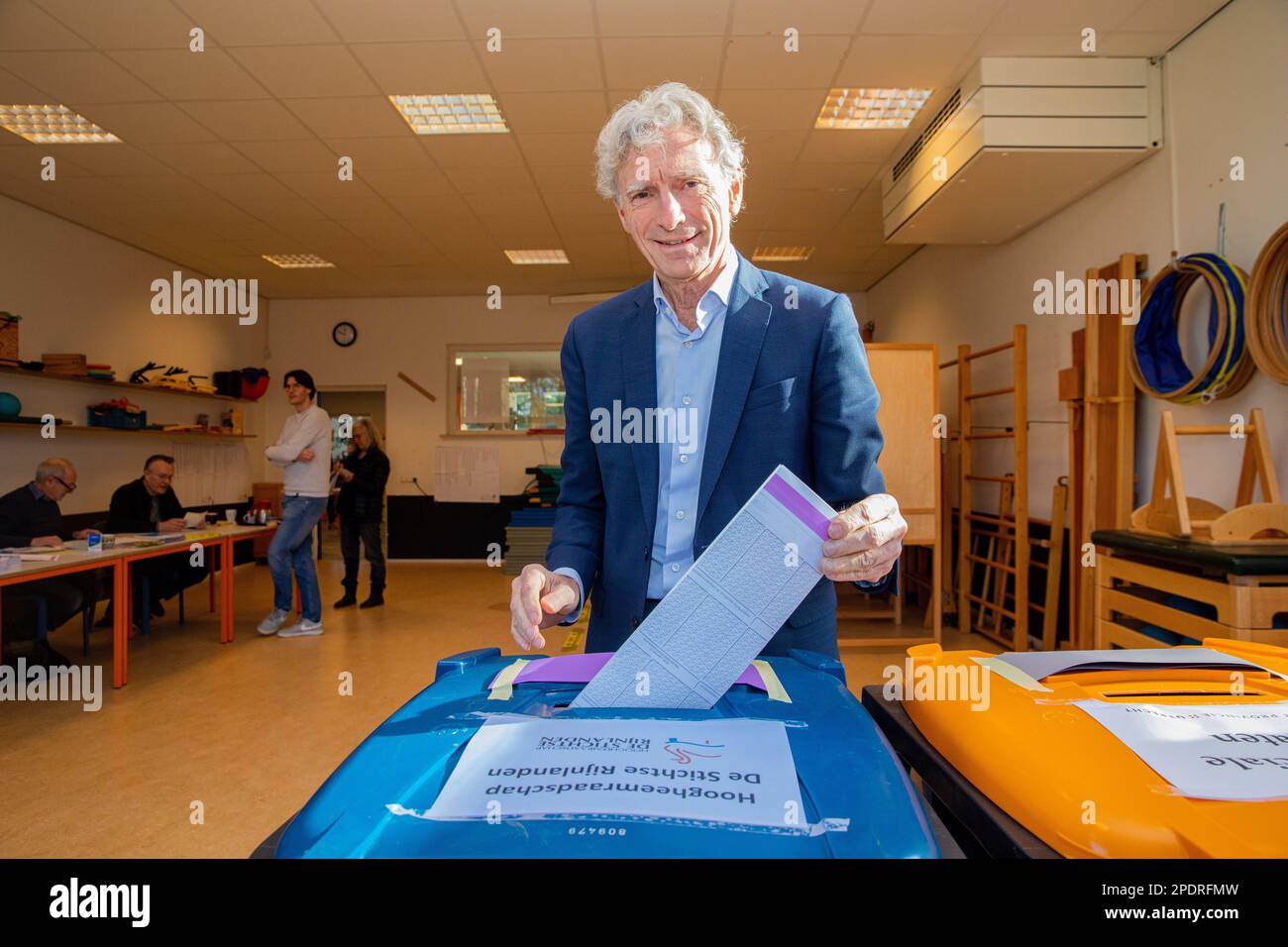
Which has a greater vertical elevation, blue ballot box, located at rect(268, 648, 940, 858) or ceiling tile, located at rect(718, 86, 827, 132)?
ceiling tile, located at rect(718, 86, 827, 132)

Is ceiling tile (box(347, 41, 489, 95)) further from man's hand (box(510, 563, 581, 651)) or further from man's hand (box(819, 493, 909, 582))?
man's hand (box(819, 493, 909, 582))

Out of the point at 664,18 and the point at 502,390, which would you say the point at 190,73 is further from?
the point at 502,390

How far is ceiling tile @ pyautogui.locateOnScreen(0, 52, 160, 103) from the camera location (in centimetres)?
387

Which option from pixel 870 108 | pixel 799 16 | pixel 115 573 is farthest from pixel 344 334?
pixel 799 16

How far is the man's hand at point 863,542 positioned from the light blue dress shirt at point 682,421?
13.5 inches

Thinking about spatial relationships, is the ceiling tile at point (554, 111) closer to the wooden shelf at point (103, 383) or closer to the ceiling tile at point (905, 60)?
the ceiling tile at point (905, 60)

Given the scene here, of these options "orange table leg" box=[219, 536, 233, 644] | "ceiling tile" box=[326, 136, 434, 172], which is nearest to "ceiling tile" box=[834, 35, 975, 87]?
"ceiling tile" box=[326, 136, 434, 172]

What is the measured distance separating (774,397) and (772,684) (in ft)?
1.56

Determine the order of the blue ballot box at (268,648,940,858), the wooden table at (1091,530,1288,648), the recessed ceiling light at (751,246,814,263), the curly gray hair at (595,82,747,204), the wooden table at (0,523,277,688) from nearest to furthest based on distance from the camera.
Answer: the blue ballot box at (268,648,940,858) → the curly gray hair at (595,82,747,204) → the wooden table at (1091,530,1288,648) → the wooden table at (0,523,277,688) → the recessed ceiling light at (751,246,814,263)

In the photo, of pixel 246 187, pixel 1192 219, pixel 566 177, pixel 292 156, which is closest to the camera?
pixel 1192 219

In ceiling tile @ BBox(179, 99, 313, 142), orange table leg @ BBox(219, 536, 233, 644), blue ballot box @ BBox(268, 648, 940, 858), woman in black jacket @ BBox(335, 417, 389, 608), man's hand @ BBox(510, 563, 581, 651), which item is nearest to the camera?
blue ballot box @ BBox(268, 648, 940, 858)

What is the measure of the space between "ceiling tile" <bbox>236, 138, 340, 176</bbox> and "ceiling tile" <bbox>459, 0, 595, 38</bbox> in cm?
186

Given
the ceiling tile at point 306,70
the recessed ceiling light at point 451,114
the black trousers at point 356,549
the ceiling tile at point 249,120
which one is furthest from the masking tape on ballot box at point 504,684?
the black trousers at point 356,549

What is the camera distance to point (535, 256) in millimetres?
7770
